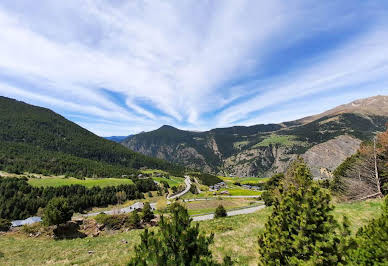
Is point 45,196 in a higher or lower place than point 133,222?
lower

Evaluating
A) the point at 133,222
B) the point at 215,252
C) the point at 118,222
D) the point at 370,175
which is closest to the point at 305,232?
the point at 215,252

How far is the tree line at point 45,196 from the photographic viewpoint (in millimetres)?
84662

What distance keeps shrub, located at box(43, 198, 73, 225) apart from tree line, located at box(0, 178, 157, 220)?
211 feet

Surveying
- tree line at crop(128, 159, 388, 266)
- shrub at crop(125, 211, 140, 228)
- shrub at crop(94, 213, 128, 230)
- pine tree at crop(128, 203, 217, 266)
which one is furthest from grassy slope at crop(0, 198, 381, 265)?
shrub at crop(125, 211, 140, 228)

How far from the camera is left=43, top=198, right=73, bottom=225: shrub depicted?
3002cm

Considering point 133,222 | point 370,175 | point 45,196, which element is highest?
point 370,175

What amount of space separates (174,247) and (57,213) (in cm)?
3632

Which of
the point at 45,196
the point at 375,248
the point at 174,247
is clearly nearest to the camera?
the point at 375,248

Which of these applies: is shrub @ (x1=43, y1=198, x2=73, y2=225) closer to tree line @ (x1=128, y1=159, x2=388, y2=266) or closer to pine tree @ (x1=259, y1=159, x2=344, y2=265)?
tree line @ (x1=128, y1=159, x2=388, y2=266)

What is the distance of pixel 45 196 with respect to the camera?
9662 cm

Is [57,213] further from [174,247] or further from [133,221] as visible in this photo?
[174,247]

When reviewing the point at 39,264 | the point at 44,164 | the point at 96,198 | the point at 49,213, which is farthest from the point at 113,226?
the point at 44,164

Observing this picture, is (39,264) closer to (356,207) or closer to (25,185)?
(356,207)

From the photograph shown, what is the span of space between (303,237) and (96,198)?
114434 mm
